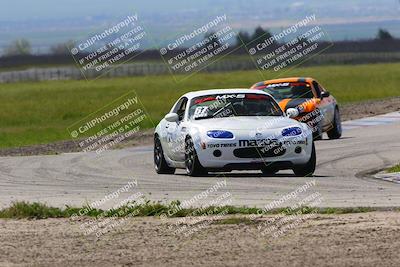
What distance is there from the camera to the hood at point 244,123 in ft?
55.6

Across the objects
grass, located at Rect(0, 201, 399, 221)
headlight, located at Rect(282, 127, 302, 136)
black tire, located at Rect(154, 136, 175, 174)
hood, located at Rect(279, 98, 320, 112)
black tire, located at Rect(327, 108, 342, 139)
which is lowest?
black tire, located at Rect(327, 108, 342, 139)

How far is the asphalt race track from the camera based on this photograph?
46.6ft

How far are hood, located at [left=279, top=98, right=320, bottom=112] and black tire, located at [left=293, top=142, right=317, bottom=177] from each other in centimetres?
817

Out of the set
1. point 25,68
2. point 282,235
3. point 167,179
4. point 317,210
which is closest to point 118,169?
point 167,179

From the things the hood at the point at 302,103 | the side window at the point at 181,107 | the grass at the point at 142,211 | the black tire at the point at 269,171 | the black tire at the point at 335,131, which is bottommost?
the black tire at the point at 335,131

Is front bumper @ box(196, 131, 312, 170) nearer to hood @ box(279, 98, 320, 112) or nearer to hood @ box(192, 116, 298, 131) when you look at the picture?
hood @ box(192, 116, 298, 131)

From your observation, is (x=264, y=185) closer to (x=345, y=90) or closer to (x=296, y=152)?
(x=296, y=152)

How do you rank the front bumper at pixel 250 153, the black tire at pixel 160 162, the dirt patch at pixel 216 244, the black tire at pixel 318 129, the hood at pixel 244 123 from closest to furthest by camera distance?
1. the dirt patch at pixel 216 244
2. the front bumper at pixel 250 153
3. the hood at pixel 244 123
4. the black tire at pixel 160 162
5. the black tire at pixel 318 129

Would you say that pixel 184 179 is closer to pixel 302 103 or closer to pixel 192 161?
pixel 192 161

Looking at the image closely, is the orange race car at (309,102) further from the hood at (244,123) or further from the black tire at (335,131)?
the hood at (244,123)

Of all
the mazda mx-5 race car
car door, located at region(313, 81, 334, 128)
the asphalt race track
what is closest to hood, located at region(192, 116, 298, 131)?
the mazda mx-5 race car

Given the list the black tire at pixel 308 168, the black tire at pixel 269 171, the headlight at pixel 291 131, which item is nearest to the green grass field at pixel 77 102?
the black tire at pixel 269 171

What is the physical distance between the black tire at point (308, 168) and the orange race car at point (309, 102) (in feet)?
26.8

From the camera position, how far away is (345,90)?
62250mm
